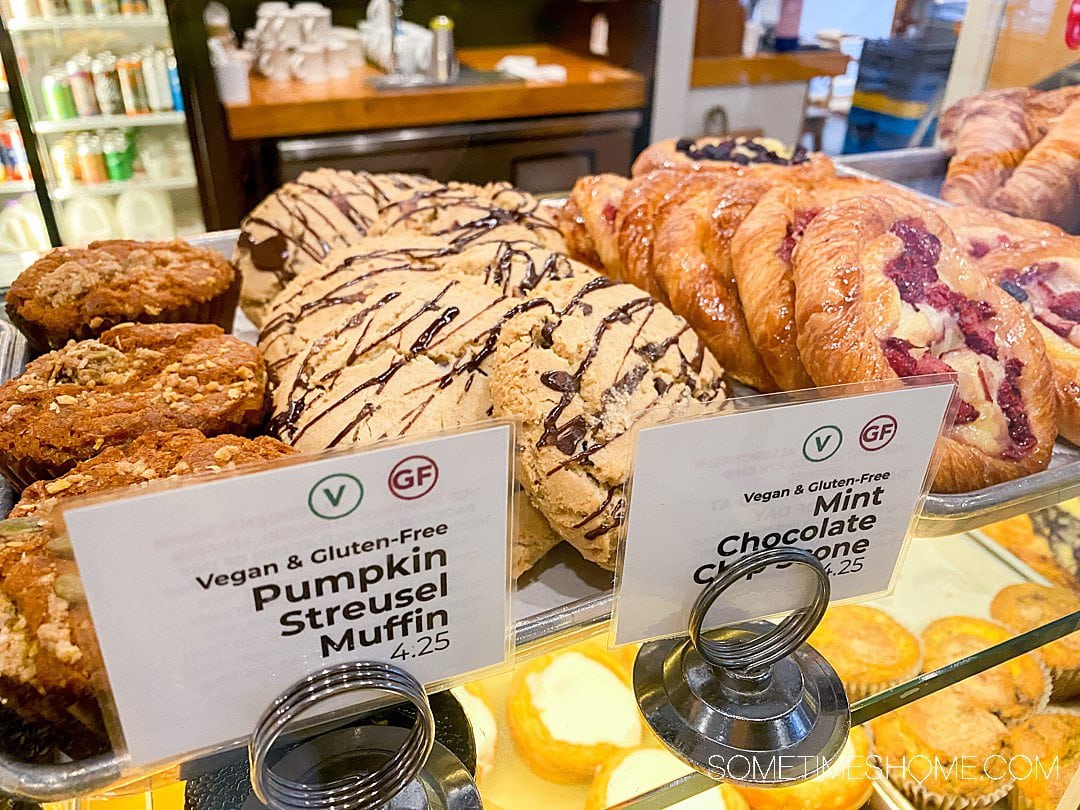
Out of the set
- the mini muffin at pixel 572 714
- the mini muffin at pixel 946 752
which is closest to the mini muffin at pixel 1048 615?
the mini muffin at pixel 946 752

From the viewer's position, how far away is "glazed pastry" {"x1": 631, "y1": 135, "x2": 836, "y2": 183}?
1854 millimetres

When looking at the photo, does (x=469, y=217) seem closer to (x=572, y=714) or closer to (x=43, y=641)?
(x=572, y=714)

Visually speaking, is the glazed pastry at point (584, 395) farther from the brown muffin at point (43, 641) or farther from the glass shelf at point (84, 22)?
the glass shelf at point (84, 22)

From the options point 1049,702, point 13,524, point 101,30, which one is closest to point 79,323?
point 13,524

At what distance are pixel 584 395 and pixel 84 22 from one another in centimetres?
421

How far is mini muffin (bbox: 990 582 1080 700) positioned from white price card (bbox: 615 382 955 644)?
584 mm

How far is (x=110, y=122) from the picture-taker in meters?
4.30

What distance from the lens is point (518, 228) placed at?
1.64 meters

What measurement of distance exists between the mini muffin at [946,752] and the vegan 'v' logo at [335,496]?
118 cm

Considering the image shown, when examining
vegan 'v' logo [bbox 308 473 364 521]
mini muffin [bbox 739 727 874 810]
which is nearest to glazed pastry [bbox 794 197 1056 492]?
mini muffin [bbox 739 727 874 810]

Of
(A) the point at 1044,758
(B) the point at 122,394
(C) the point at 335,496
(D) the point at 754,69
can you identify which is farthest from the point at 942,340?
(D) the point at 754,69

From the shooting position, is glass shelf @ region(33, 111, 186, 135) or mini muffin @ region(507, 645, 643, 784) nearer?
mini muffin @ region(507, 645, 643, 784)

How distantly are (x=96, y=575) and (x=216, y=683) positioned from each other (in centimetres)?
14

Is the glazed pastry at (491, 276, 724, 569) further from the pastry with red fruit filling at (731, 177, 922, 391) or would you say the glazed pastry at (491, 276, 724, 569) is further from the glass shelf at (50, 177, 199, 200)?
the glass shelf at (50, 177, 199, 200)
